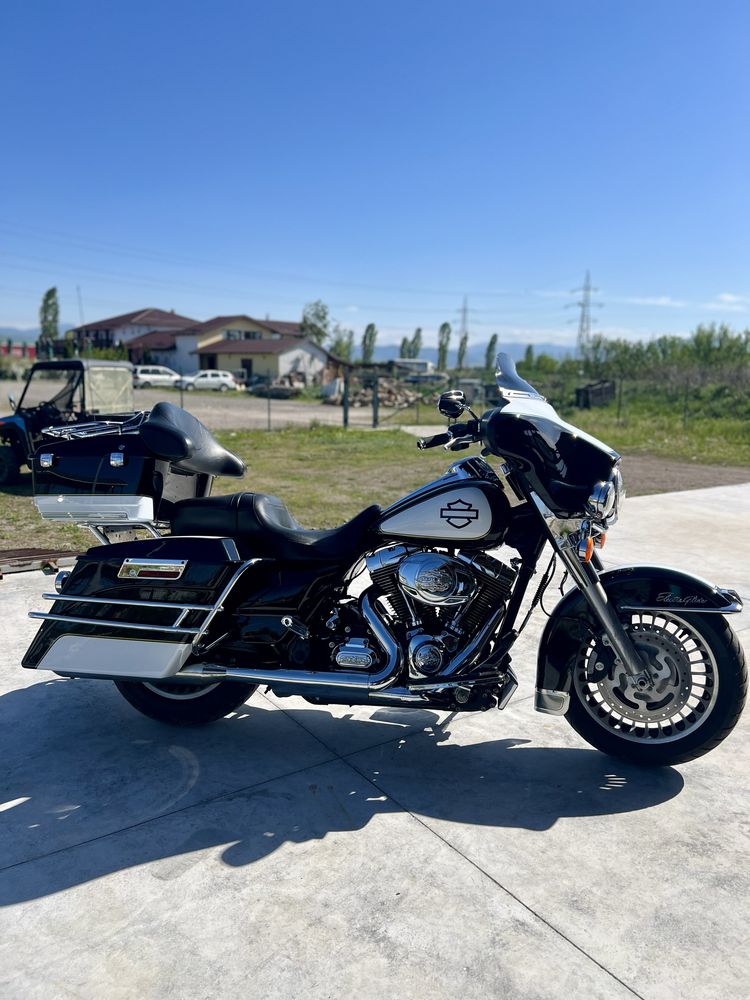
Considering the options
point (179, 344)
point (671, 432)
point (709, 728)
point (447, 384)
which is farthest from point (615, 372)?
point (709, 728)

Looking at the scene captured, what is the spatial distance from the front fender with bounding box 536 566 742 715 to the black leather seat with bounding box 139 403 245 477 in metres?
1.58

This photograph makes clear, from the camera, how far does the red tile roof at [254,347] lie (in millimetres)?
55375

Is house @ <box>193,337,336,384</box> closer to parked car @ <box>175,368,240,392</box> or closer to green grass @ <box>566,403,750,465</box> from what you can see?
parked car @ <box>175,368,240,392</box>

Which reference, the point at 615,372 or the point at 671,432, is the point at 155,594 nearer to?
the point at 671,432

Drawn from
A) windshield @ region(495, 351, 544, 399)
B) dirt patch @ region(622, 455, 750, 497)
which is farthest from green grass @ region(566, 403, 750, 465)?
windshield @ region(495, 351, 544, 399)

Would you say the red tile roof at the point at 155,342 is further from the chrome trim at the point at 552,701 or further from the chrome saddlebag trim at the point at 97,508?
the chrome trim at the point at 552,701

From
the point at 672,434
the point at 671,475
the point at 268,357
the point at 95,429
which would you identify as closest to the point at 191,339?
→ the point at 268,357

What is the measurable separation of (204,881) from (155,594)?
117 centimetres

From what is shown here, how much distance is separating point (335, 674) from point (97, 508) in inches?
49.3

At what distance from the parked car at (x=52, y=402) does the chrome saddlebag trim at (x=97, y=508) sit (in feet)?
25.1

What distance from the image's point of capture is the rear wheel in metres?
10.5

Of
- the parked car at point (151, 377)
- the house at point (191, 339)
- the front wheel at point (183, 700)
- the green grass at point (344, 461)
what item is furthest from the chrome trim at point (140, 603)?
the house at point (191, 339)

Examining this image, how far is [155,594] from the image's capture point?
10.7 feet

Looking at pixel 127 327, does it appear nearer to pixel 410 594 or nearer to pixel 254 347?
pixel 254 347
